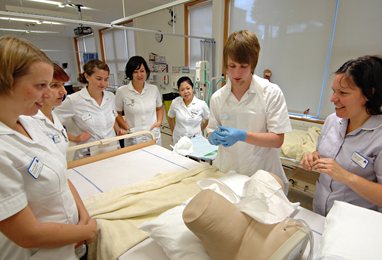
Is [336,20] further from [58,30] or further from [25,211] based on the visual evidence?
[58,30]

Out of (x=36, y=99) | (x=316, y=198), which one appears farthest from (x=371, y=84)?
(x=36, y=99)

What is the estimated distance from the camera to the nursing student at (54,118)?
1115mm

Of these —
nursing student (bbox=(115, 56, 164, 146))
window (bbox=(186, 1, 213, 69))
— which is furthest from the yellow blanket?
window (bbox=(186, 1, 213, 69))

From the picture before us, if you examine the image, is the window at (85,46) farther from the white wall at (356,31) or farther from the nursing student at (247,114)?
the nursing student at (247,114)

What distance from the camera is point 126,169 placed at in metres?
1.58

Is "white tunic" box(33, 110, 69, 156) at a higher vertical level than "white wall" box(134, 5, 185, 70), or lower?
lower

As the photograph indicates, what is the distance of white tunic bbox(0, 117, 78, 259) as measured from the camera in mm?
595

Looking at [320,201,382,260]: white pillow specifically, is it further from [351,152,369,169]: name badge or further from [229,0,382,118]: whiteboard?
[229,0,382,118]: whiteboard

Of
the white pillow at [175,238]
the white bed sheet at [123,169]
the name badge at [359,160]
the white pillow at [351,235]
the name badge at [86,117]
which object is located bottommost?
the white bed sheet at [123,169]

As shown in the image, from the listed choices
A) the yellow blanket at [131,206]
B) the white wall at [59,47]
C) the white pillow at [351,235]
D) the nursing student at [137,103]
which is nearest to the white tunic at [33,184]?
the yellow blanket at [131,206]

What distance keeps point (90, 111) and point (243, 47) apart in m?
1.45

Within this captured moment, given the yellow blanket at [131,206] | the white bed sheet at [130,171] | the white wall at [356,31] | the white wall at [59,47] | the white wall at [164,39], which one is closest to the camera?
the yellow blanket at [131,206]

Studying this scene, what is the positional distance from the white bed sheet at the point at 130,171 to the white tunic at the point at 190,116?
0.75 meters

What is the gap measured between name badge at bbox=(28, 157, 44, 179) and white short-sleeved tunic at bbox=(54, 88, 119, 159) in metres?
1.28
